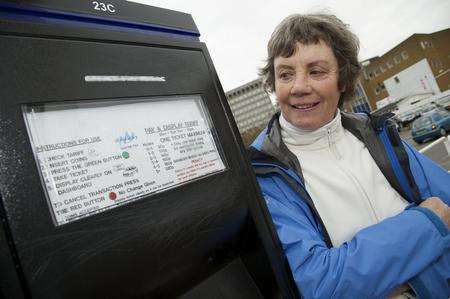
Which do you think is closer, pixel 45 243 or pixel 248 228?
pixel 45 243

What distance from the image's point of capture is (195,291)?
113 cm

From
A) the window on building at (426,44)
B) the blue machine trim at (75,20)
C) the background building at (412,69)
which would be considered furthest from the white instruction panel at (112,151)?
the window on building at (426,44)

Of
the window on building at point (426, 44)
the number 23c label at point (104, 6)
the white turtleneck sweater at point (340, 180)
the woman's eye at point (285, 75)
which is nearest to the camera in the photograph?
the number 23c label at point (104, 6)

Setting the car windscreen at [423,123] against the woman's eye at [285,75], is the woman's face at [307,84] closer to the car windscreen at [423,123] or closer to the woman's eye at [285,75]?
the woman's eye at [285,75]

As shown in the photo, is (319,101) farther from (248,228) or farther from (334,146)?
(248,228)

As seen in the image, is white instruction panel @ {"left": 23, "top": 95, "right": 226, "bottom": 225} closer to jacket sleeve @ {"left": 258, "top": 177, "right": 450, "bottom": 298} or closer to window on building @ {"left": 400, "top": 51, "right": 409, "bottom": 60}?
jacket sleeve @ {"left": 258, "top": 177, "right": 450, "bottom": 298}

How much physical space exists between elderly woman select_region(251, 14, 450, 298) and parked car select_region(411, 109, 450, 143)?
17.4m

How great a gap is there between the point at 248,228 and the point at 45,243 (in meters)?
0.66

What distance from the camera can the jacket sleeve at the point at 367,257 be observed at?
Answer: 52.6 inches

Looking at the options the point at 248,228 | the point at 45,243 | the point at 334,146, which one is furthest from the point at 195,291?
the point at 334,146

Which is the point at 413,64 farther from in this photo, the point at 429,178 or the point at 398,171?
the point at 398,171

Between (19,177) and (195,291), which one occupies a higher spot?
(19,177)

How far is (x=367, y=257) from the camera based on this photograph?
1.36 metres

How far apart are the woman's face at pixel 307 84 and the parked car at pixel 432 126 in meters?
17.7
